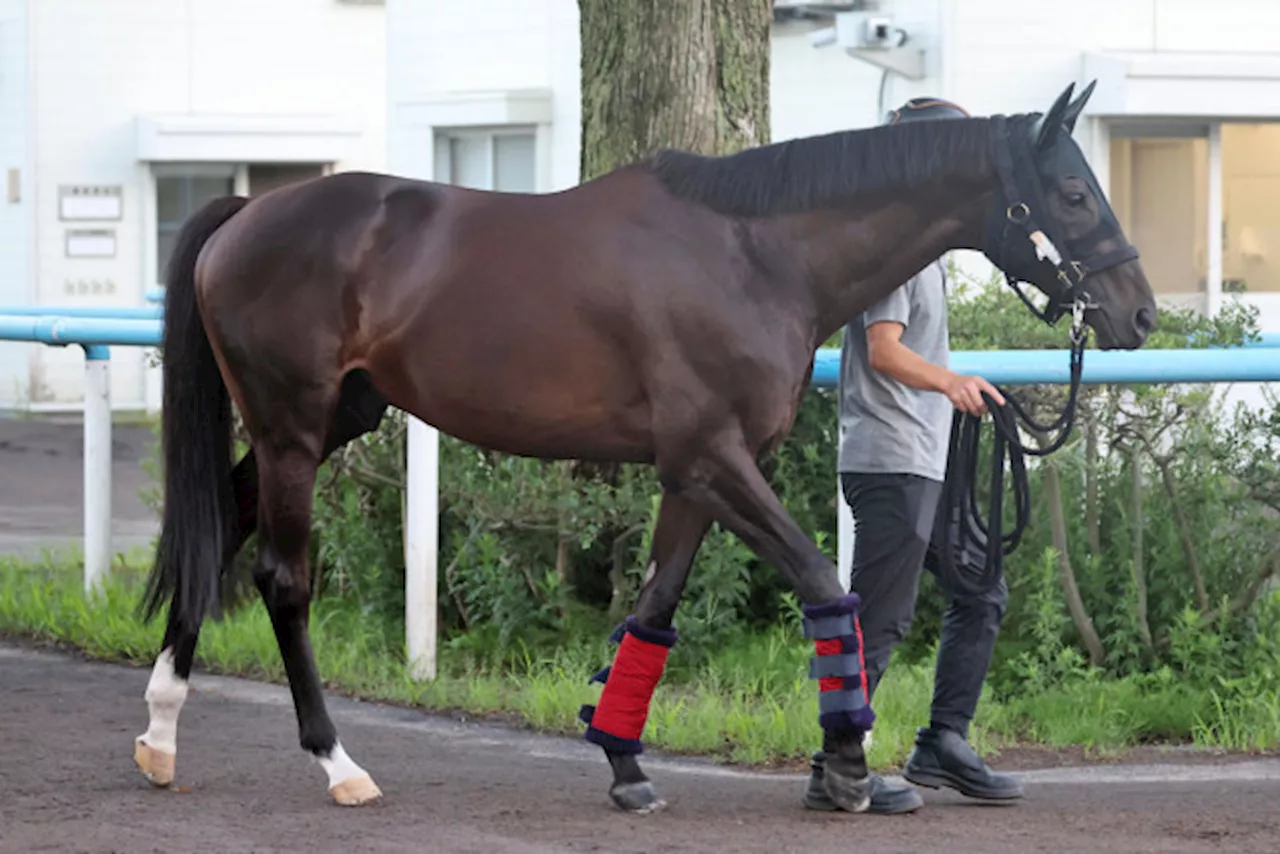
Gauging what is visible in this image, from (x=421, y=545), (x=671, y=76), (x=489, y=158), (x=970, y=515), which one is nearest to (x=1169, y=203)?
(x=489, y=158)

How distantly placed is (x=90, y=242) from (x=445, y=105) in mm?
5084

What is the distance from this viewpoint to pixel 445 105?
782 inches

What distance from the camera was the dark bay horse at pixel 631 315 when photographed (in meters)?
5.45

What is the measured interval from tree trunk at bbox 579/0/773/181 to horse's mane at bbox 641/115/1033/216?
2292 mm

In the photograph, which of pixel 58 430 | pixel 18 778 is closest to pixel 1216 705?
pixel 18 778

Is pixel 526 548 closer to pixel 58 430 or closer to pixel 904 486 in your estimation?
pixel 904 486

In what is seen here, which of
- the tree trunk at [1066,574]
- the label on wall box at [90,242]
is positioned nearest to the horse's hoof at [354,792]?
the tree trunk at [1066,574]

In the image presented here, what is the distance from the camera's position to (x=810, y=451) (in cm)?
752

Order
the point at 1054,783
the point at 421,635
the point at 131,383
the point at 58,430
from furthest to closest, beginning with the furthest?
the point at 131,383 → the point at 58,430 → the point at 421,635 → the point at 1054,783

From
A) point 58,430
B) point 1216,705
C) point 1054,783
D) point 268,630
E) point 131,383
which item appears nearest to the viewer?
point 1054,783

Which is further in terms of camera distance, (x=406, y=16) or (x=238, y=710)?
(x=406, y=16)

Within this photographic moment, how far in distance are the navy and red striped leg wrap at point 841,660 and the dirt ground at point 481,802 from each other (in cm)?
27

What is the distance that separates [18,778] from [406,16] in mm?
15047

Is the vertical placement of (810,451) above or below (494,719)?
above
